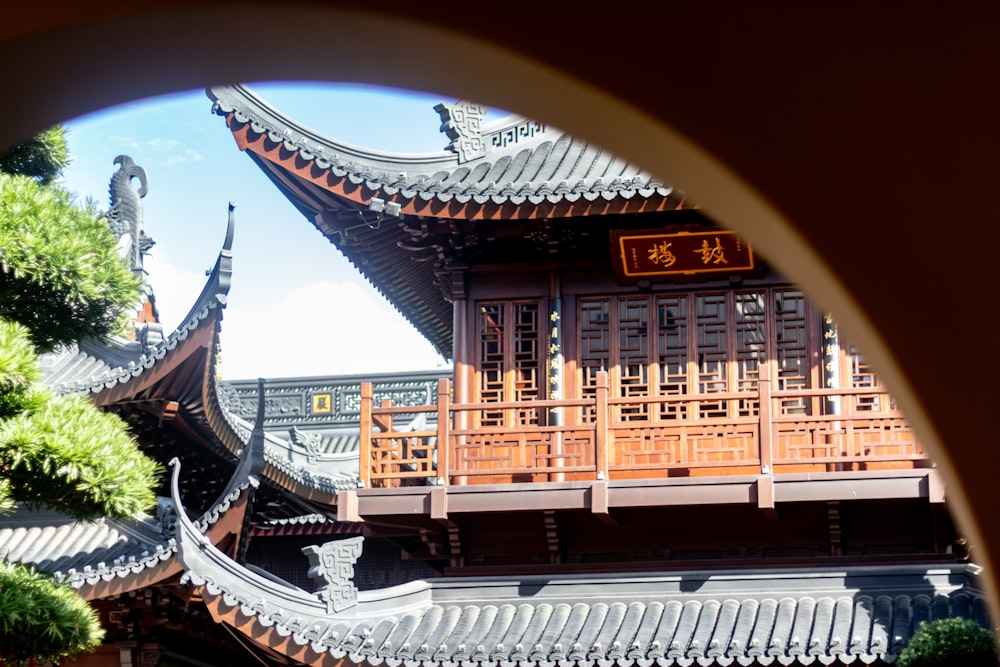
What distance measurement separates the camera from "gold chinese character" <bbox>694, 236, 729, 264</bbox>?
11.9 metres

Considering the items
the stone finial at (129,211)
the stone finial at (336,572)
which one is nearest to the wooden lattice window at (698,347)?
the stone finial at (336,572)

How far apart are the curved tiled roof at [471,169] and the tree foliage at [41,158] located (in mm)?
3751

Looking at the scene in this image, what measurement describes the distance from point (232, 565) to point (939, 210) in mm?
9504

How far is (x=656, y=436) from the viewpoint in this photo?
11.5 m

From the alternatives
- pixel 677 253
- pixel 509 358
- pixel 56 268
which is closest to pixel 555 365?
pixel 509 358

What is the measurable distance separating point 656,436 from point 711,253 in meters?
1.62

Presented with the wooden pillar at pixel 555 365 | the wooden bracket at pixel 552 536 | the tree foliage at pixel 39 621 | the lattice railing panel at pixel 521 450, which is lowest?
the tree foliage at pixel 39 621

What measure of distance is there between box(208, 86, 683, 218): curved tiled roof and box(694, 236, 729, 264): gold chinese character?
66cm

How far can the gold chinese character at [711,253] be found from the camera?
39.1 feet

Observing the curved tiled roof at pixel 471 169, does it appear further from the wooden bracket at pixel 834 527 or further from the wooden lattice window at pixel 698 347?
the wooden bracket at pixel 834 527

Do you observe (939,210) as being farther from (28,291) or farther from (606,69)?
(28,291)

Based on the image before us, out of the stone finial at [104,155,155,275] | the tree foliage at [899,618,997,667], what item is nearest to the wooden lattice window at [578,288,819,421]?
the tree foliage at [899,618,997,667]

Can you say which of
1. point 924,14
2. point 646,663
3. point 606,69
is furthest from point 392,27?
point 646,663

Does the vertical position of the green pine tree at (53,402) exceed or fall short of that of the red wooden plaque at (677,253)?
it falls short
